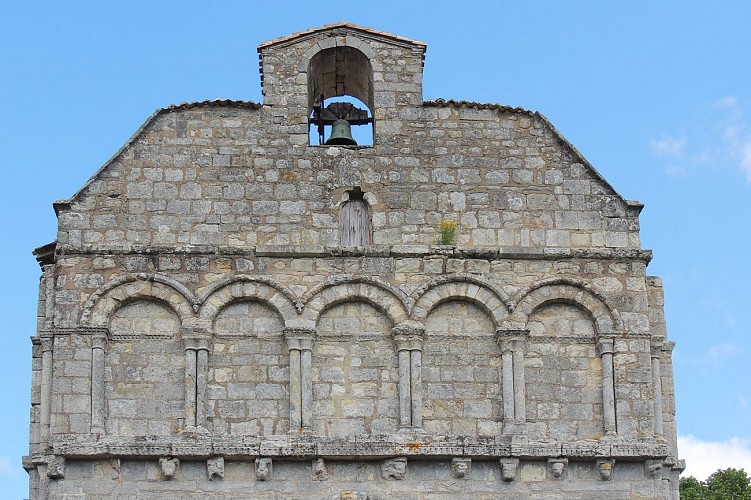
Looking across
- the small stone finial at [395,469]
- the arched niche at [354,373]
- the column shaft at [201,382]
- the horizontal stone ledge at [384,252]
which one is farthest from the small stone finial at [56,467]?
the small stone finial at [395,469]

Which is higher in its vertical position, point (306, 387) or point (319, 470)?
point (306, 387)

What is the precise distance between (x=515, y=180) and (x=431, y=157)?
1095 mm

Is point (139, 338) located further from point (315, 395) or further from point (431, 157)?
point (431, 157)

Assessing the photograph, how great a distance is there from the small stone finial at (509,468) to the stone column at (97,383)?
15.4 ft

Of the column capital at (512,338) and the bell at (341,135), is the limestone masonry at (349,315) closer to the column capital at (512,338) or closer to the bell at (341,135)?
the column capital at (512,338)

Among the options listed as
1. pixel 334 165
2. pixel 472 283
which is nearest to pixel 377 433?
pixel 472 283

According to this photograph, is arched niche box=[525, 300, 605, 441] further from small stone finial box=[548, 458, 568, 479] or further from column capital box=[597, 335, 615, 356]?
small stone finial box=[548, 458, 568, 479]

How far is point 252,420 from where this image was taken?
2002cm

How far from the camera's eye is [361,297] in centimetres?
2061

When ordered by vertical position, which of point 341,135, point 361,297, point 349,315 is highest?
point 341,135

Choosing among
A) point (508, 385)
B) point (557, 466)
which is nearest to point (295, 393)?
point (508, 385)

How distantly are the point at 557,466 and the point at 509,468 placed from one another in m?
0.57

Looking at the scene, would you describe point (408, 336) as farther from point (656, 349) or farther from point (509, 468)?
point (656, 349)

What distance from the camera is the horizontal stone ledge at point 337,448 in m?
19.6
